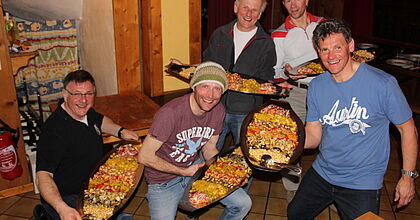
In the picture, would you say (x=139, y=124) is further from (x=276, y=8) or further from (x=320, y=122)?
(x=276, y=8)

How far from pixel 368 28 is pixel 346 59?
5129 millimetres

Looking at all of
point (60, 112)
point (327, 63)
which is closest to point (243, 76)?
point (327, 63)

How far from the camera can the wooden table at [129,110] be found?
3408mm

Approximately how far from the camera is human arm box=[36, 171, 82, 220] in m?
2.34

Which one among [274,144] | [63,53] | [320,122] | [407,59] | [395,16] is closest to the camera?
[320,122]

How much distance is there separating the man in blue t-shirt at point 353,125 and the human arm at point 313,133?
0.13ft

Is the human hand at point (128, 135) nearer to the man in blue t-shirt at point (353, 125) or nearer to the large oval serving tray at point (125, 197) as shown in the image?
the large oval serving tray at point (125, 197)

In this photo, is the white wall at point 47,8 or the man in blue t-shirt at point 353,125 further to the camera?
the white wall at point 47,8

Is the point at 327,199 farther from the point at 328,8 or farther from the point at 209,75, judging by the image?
the point at 328,8

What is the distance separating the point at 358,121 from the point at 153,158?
1336mm

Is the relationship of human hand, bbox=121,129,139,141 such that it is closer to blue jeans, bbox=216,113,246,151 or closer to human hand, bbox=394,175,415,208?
blue jeans, bbox=216,113,246,151

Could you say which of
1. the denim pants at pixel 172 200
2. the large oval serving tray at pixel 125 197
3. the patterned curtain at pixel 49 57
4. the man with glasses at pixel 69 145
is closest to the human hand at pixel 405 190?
the denim pants at pixel 172 200

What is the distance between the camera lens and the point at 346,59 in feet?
7.76

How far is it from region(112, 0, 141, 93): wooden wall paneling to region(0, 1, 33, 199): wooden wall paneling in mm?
1273
